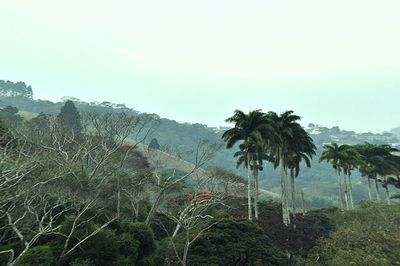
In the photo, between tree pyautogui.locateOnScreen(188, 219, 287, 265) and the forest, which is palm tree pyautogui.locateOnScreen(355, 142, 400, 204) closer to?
the forest

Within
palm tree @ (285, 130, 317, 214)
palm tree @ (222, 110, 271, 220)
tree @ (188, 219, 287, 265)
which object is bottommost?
tree @ (188, 219, 287, 265)

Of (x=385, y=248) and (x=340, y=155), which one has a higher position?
(x=340, y=155)

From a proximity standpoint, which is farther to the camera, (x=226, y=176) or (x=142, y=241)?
(x=226, y=176)

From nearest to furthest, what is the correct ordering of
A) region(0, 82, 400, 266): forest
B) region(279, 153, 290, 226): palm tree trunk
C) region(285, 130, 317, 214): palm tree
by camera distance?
region(0, 82, 400, 266): forest < region(279, 153, 290, 226): palm tree trunk < region(285, 130, 317, 214): palm tree

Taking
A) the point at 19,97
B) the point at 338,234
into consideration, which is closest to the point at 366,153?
the point at 338,234

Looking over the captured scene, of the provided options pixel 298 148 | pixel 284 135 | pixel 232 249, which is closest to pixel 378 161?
pixel 298 148

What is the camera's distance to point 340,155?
4544 centimetres

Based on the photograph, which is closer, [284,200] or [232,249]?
[232,249]

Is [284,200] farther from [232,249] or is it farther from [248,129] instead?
[232,249]

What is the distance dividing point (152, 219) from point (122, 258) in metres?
12.9

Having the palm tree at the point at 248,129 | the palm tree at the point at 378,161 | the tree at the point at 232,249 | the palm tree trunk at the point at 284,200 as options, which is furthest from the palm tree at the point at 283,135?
the palm tree at the point at 378,161

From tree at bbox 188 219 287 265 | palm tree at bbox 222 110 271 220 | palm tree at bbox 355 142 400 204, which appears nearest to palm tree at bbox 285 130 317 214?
palm tree at bbox 222 110 271 220

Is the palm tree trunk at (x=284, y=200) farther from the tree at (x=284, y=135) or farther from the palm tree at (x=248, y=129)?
the palm tree at (x=248, y=129)

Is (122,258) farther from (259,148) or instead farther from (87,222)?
(259,148)
